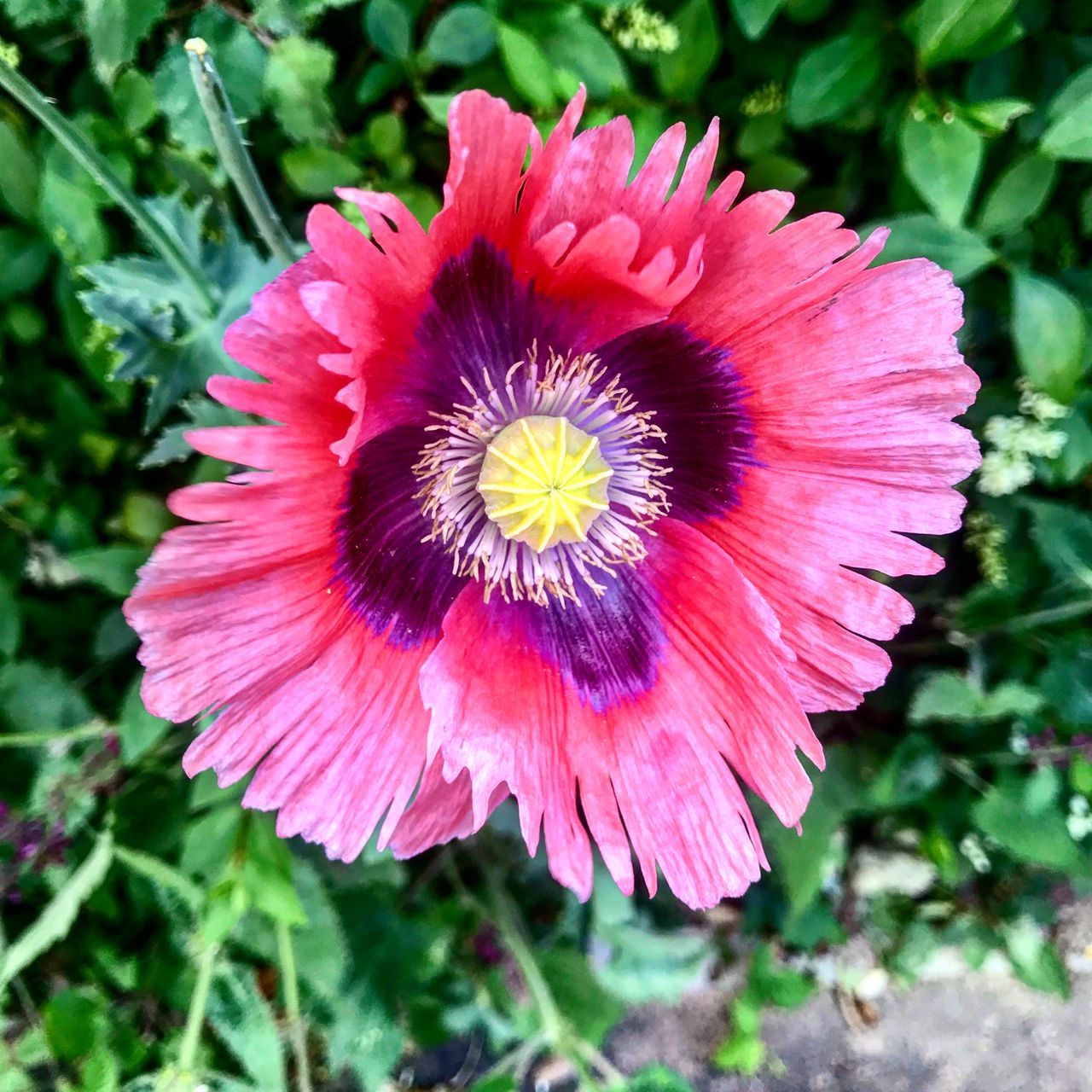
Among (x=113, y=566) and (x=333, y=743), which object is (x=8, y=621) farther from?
(x=333, y=743)

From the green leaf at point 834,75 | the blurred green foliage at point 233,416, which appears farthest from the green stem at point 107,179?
the green leaf at point 834,75

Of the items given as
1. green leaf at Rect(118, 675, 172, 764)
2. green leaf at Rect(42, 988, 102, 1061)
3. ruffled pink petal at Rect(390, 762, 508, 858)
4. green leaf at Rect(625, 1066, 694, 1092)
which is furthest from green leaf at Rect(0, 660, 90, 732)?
green leaf at Rect(625, 1066, 694, 1092)

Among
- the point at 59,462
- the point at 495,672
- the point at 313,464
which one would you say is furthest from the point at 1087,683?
the point at 59,462

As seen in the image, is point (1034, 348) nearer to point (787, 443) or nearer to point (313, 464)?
point (787, 443)

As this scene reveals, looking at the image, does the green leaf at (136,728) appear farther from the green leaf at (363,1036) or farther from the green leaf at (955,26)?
the green leaf at (955,26)

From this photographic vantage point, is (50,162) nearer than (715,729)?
No

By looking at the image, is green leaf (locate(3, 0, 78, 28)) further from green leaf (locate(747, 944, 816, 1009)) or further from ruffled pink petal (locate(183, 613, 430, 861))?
green leaf (locate(747, 944, 816, 1009))

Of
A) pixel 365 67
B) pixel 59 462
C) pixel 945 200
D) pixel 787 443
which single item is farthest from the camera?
pixel 59 462

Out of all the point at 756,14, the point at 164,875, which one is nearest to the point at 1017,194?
the point at 756,14
